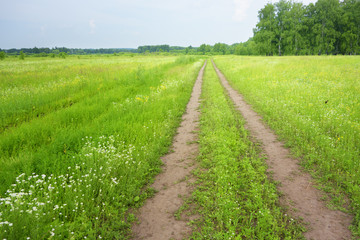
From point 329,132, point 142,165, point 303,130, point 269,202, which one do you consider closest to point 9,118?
point 142,165

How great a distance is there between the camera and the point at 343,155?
4992mm

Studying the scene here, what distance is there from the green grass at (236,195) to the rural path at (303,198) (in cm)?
26

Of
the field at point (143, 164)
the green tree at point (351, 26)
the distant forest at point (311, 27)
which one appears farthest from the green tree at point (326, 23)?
the field at point (143, 164)

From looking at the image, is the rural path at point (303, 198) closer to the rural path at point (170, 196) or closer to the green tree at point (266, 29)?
the rural path at point (170, 196)

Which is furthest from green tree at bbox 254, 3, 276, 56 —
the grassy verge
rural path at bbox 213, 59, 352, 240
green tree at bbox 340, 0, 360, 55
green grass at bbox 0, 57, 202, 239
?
rural path at bbox 213, 59, 352, 240

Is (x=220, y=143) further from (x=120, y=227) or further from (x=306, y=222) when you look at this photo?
(x=120, y=227)

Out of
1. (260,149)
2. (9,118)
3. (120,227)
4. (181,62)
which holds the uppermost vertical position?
(181,62)

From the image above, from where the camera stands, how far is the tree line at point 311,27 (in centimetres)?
5144

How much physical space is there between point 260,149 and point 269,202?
2387 mm

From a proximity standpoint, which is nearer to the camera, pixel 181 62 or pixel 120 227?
pixel 120 227

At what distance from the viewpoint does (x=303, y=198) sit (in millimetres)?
3852

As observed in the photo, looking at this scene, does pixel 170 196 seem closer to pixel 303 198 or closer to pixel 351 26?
pixel 303 198

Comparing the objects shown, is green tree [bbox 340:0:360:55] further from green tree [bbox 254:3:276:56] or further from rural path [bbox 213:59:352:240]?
rural path [bbox 213:59:352:240]

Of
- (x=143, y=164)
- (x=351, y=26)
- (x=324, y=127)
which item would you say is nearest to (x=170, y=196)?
(x=143, y=164)
